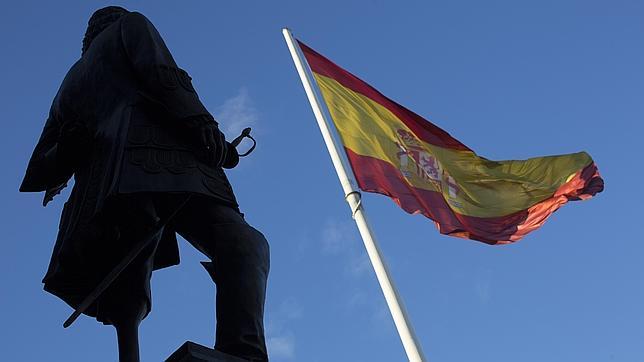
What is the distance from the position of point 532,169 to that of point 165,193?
11.4 m

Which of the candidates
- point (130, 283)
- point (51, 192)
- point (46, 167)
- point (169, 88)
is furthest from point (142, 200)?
point (51, 192)

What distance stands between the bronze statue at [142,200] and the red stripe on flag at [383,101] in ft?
32.3

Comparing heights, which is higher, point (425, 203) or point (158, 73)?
point (425, 203)

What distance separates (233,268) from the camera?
4891 millimetres

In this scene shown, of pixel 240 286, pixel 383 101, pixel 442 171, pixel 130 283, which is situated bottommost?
pixel 240 286

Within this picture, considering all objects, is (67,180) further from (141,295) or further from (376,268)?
(376,268)

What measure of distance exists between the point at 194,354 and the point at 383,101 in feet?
37.7

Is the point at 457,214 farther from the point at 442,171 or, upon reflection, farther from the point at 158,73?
the point at 158,73

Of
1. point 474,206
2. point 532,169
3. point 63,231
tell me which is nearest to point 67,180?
point 63,231

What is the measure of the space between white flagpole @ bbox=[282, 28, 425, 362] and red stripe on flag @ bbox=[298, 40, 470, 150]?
42cm

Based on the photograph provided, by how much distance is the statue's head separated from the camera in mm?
6059

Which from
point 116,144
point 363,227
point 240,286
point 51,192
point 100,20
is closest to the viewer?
point 240,286

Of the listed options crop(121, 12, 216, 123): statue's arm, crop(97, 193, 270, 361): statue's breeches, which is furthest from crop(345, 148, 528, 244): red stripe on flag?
crop(97, 193, 270, 361): statue's breeches

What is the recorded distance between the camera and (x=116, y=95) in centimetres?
550
